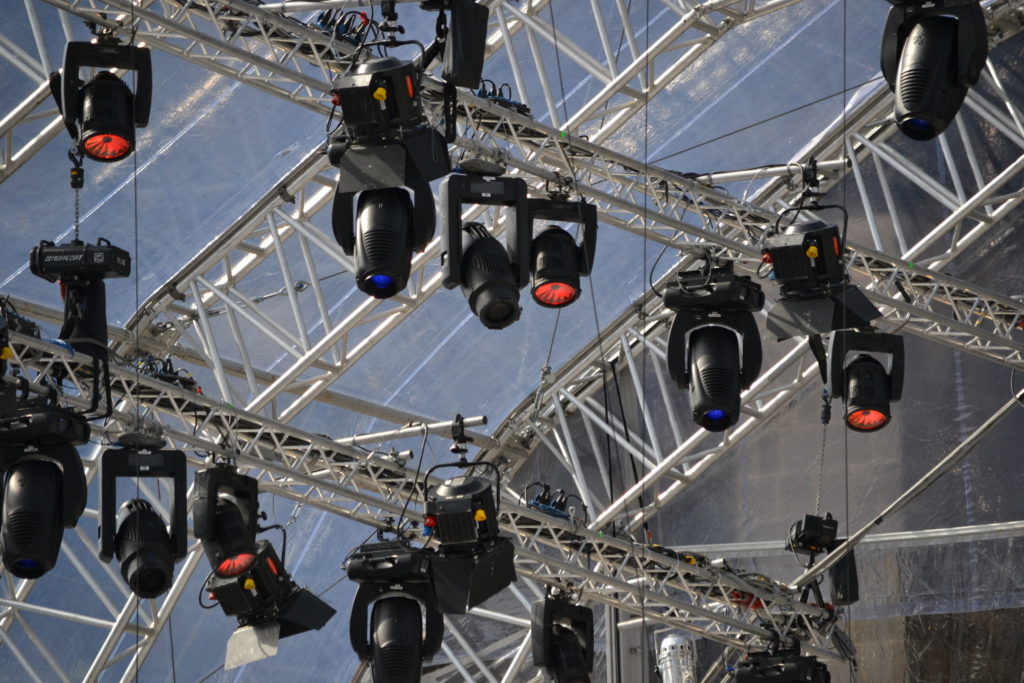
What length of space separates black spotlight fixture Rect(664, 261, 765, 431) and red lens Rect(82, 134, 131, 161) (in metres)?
2.47

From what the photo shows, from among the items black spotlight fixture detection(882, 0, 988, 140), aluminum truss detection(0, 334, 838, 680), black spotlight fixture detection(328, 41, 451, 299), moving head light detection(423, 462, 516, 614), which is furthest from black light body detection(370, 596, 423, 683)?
black spotlight fixture detection(882, 0, 988, 140)

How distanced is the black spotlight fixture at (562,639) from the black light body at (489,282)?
2.58 meters

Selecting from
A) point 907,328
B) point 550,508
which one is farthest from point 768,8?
point 550,508

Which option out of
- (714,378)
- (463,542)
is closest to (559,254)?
(714,378)

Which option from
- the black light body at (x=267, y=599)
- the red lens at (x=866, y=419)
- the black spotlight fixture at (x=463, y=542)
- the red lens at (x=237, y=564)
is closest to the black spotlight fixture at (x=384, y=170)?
the black spotlight fixture at (x=463, y=542)

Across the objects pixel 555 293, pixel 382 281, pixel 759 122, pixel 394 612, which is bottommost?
pixel 394 612

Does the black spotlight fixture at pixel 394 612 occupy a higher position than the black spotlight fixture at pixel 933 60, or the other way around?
the black spotlight fixture at pixel 933 60

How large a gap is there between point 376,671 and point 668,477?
5.34 metres

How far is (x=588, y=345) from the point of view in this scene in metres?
14.3

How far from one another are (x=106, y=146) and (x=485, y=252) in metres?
1.73

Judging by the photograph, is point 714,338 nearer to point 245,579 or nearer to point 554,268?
point 554,268

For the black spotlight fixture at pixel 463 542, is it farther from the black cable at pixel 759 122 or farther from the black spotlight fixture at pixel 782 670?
the black cable at pixel 759 122

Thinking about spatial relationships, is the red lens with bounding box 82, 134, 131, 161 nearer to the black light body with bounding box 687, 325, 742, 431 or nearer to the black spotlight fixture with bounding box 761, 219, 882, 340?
the black light body with bounding box 687, 325, 742, 431

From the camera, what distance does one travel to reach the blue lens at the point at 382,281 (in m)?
7.93
